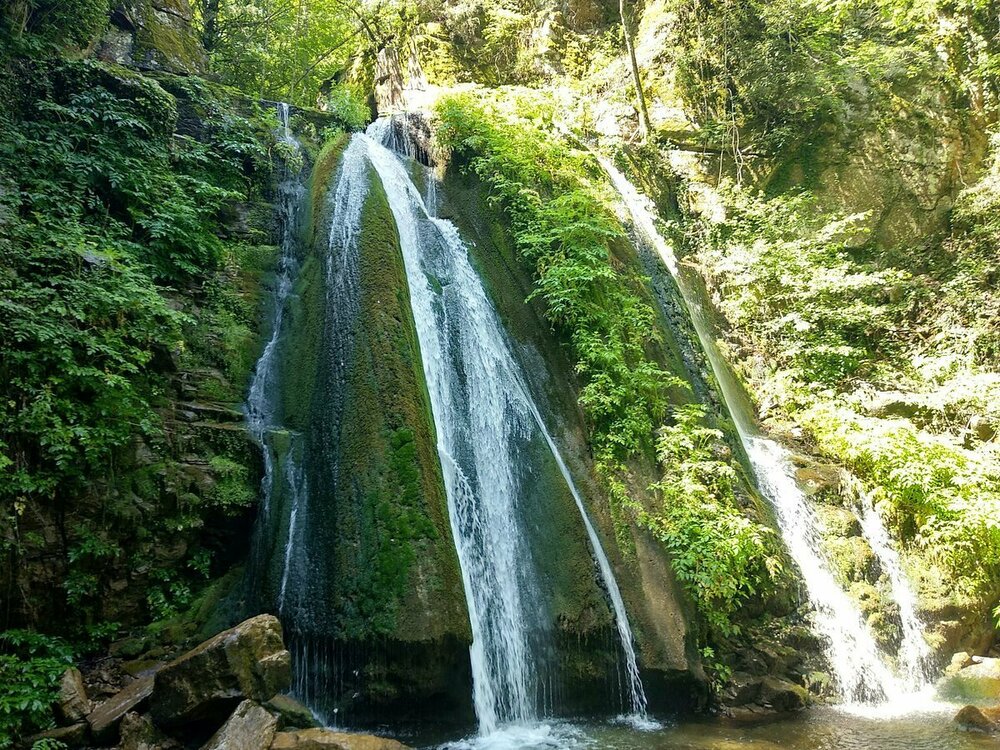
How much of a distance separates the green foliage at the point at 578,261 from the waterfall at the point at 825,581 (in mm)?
2427

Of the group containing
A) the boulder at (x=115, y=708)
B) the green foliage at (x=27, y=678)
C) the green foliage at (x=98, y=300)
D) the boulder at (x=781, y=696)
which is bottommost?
the boulder at (x=781, y=696)

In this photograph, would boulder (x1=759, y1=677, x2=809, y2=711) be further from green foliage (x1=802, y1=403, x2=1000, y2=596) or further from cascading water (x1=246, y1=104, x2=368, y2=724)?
cascading water (x1=246, y1=104, x2=368, y2=724)

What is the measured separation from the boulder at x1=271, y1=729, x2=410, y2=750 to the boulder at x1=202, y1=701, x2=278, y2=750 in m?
0.09

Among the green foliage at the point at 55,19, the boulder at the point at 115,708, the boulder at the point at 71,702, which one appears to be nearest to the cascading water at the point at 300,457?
the boulder at the point at 115,708

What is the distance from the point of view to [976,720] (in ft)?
19.7

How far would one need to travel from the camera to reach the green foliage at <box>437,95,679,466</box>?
27.0 ft

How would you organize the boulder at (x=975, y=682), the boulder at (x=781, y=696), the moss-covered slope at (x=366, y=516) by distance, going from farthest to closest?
the boulder at (x=975, y=682)
the boulder at (x=781, y=696)
the moss-covered slope at (x=366, y=516)

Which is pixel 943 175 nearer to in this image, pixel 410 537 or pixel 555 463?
pixel 555 463

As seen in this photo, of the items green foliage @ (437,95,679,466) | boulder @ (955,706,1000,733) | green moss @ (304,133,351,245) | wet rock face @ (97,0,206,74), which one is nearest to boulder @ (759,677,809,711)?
boulder @ (955,706,1000,733)

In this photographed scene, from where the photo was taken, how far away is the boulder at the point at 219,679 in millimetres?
4727

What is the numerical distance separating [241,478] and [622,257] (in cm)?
776

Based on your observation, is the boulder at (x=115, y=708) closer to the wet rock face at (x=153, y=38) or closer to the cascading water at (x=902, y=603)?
the cascading water at (x=902, y=603)

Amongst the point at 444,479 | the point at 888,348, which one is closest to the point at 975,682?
the point at 888,348

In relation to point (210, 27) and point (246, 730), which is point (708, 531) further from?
point (210, 27)
